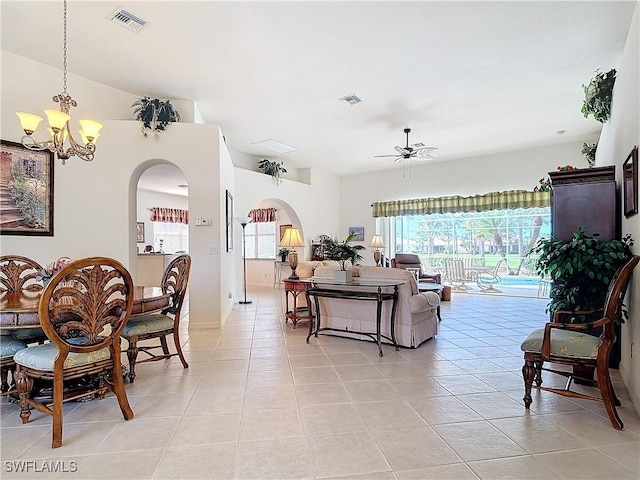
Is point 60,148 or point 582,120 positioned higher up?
point 582,120

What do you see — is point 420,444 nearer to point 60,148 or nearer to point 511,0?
point 511,0

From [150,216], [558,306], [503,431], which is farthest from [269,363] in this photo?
[150,216]

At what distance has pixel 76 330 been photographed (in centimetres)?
216

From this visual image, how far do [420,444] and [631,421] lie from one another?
1.44 m

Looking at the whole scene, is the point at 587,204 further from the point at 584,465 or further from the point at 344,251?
the point at 344,251

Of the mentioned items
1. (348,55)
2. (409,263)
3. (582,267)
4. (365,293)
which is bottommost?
(365,293)

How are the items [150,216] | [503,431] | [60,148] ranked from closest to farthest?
[503,431]
[60,148]
[150,216]

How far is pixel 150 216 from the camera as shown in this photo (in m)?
10.4

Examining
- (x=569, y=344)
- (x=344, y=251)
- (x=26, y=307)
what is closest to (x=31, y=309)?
(x=26, y=307)

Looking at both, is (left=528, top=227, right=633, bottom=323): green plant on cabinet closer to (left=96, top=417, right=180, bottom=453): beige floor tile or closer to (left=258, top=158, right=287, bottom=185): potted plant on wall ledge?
(left=96, top=417, right=180, bottom=453): beige floor tile

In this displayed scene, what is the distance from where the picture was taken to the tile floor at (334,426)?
70.1 inches

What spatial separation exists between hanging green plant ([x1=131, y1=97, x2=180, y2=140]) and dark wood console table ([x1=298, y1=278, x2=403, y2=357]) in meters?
2.88

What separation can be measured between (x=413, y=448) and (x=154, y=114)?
4704 mm

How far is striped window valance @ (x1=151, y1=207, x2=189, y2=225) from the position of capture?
10406mm
